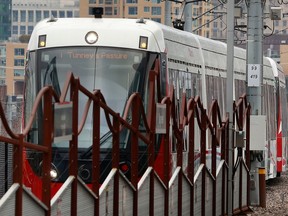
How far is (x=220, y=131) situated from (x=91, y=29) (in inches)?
108

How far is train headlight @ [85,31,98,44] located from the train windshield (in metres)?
0.14

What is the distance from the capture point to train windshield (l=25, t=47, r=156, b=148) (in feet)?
61.8

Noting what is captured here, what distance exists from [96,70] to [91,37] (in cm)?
67

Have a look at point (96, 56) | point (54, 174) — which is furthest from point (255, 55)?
point (54, 174)

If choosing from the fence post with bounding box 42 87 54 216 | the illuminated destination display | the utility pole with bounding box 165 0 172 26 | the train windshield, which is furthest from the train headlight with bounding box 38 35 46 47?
the utility pole with bounding box 165 0 172 26

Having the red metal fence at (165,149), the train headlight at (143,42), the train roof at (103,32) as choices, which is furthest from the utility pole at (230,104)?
the train headlight at (143,42)

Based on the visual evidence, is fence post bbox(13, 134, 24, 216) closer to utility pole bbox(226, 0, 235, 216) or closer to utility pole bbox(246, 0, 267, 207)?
utility pole bbox(226, 0, 235, 216)

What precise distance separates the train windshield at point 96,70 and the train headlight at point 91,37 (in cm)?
14

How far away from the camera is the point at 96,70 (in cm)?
1895

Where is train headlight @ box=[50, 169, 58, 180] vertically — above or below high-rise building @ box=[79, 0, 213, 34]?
below

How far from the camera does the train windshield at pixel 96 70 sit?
18828 mm

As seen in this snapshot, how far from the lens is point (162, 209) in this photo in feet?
54.5

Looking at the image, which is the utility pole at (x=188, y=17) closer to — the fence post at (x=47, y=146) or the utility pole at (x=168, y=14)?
the utility pole at (x=168, y=14)

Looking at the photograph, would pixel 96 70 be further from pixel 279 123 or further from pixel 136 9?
pixel 136 9
